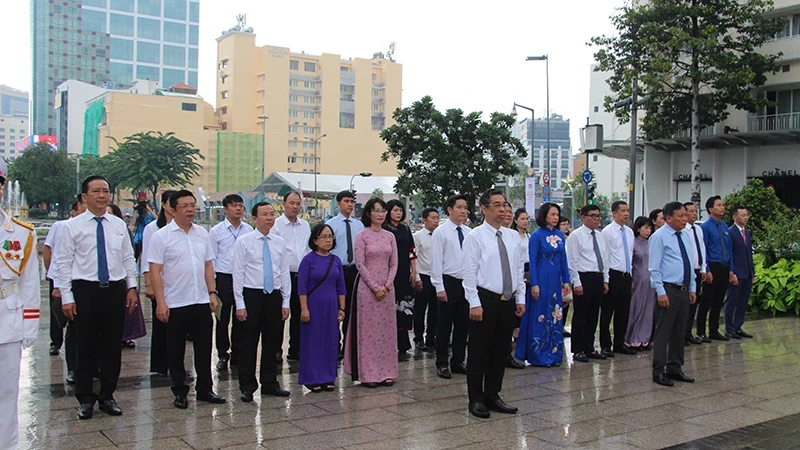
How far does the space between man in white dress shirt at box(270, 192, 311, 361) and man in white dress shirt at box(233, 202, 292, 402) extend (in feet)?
4.57

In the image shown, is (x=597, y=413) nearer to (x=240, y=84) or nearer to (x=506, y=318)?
(x=506, y=318)

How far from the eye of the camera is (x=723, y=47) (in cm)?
2711

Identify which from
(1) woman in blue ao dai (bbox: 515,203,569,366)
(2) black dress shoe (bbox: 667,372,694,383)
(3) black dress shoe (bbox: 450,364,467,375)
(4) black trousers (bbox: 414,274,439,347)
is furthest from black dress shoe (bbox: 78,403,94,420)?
(2) black dress shoe (bbox: 667,372,694,383)

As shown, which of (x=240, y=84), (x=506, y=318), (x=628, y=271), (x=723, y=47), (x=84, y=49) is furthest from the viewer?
(x=84, y=49)

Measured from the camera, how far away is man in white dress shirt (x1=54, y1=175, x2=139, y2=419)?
576 cm

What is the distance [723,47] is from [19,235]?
91.4ft

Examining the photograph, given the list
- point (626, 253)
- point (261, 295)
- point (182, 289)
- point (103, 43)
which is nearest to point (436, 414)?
point (261, 295)

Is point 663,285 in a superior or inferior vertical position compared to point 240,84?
inferior

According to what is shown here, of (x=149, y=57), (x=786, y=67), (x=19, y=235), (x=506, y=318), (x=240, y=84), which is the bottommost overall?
(x=506, y=318)

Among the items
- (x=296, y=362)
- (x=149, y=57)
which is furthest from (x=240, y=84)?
(x=296, y=362)

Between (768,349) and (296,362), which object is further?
(768,349)

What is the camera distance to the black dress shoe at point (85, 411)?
225 inches

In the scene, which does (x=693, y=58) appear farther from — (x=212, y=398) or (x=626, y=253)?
(x=212, y=398)

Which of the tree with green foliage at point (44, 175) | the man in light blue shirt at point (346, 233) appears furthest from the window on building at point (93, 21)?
the man in light blue shirt at point (346, 233)
